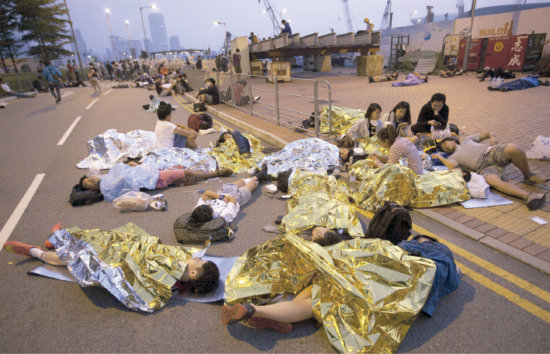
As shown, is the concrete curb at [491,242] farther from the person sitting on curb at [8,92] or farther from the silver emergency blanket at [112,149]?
the person sitting on curb at [8,92]

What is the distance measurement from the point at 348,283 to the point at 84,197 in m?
4.43

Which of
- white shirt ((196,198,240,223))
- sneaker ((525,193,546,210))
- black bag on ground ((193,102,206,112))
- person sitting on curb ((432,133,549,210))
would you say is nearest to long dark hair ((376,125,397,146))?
person sitting on curb ((432,133,549,210))

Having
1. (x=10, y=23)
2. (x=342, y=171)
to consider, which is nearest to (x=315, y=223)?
(x=342, y=171)

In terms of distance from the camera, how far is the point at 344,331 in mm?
2246

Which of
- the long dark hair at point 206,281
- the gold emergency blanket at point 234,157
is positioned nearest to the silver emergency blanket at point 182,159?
the gold emergency blanket at point 234,157

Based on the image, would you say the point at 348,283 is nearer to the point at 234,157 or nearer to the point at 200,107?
the point at 234,157

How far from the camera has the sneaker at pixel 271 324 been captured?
2406 mm

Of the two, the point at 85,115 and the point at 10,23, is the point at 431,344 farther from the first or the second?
the point at 10,23

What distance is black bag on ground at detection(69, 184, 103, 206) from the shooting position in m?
4.82

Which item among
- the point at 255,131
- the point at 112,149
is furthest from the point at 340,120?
the point at 112,149

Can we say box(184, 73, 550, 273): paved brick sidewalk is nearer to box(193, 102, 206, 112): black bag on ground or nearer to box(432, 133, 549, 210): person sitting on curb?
box(432, 133, 549, 210): person sitting on curb

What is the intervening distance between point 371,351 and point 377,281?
489mm

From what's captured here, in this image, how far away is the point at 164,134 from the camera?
21.4 feet

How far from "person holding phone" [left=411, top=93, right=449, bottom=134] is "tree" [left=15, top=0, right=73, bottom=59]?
1657 inches
